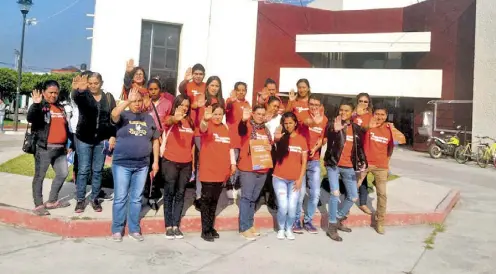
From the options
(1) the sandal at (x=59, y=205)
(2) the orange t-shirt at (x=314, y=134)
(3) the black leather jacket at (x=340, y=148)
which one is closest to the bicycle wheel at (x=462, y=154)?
(3) the black leather jacket at (x=340, y=148)

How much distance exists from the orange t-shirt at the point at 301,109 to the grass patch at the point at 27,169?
3.37 m

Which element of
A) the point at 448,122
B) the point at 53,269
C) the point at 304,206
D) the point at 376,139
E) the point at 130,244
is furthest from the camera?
the point at 448,122

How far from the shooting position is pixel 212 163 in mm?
4910

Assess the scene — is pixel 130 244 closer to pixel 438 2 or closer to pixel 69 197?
pixel 69 197

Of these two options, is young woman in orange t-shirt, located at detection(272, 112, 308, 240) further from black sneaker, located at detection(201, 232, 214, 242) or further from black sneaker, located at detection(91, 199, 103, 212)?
black sneaker, located at detection(91, 199, 103, 212)

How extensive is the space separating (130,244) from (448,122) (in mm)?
17026

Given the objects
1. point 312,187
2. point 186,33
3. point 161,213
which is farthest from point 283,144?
point 186,33

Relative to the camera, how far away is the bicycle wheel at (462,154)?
15617mm

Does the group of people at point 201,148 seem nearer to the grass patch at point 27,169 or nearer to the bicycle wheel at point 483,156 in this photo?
the grass patch at point 27,169

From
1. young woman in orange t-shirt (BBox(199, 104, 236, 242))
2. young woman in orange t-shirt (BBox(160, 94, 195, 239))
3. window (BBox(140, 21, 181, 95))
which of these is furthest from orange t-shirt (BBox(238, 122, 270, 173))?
window (BBox(140, 21, 181, 95))

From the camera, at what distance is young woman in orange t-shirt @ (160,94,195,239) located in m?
4.87

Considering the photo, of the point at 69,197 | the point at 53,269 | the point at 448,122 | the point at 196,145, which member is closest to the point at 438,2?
the point at 448,122

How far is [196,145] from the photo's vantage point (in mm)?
5723

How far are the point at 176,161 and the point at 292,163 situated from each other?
1.40 metres
